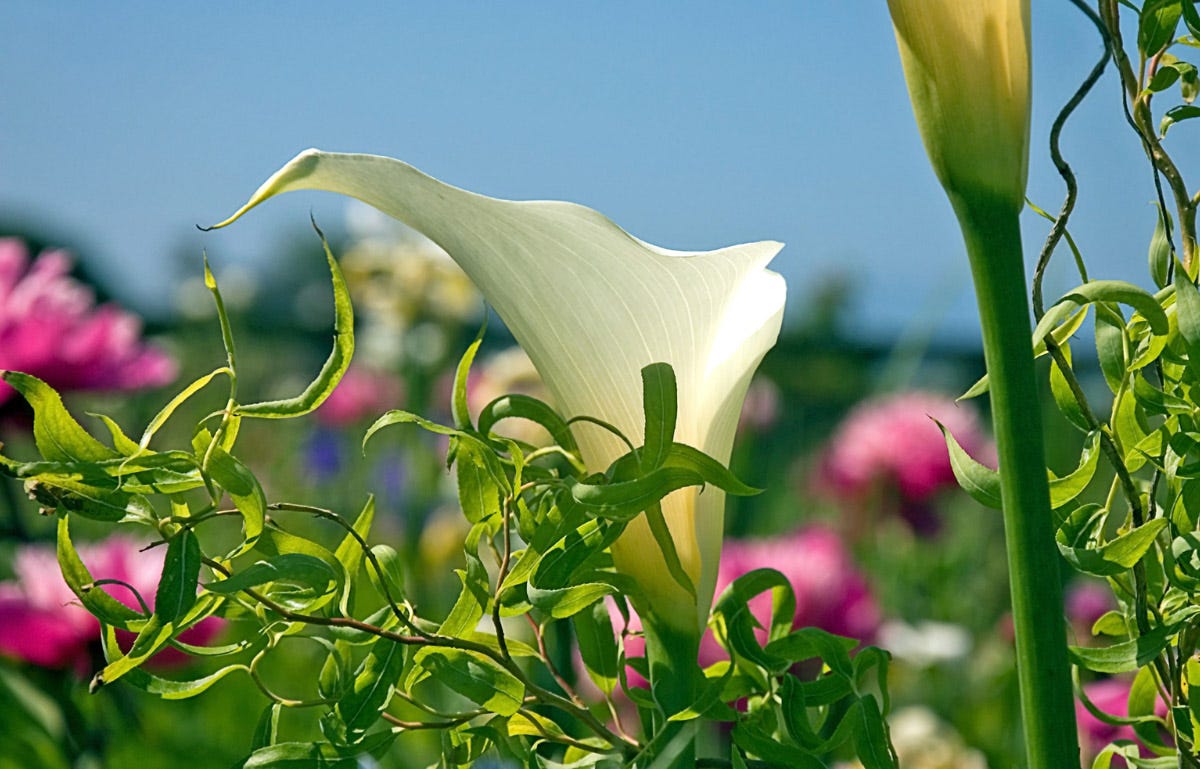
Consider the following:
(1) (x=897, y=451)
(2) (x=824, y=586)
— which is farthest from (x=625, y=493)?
(1) (x=897, y=451)

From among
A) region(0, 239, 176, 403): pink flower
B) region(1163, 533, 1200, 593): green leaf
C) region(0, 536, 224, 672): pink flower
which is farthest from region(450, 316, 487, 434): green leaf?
region(0, 239, 176, 403): pink flower

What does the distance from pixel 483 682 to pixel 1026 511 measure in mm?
80

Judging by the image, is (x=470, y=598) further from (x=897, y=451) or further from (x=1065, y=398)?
(x=897, y=451)

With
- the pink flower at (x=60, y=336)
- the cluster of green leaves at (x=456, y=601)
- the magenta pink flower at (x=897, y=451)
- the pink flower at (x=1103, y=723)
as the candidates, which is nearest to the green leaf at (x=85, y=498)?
the cluster of green leaves at (x=456, y=601)

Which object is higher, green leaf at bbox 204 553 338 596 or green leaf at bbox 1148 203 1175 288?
green leaf at bbox 1148 203 1175 288

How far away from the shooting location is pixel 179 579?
0.16 meters

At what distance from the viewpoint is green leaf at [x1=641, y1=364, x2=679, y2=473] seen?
0.17m

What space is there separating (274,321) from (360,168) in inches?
71.3

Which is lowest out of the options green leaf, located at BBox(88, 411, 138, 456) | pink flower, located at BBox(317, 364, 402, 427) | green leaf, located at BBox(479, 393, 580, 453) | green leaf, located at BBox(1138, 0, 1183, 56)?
pink flower, located at BBox(317, 364, 402, 427)

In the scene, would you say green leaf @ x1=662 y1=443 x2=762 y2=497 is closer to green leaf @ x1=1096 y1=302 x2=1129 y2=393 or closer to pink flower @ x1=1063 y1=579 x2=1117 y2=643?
green leaf @ x1=1096 y1=302 x2=1129 y2=393

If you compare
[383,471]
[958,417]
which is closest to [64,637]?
[383,471]

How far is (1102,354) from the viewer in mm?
197

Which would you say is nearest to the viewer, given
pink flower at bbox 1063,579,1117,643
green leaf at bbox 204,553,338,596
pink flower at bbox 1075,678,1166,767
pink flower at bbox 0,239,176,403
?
green leaf at bbox 204,553,338,596

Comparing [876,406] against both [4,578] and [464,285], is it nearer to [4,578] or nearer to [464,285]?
[464,285]
